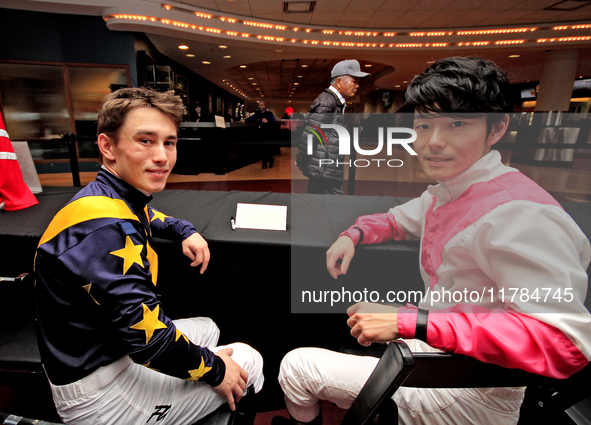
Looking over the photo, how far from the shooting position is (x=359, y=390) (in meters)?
0.79

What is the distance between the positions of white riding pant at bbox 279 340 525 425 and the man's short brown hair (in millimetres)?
847

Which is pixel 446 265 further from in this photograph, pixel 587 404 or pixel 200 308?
pixel 200 308

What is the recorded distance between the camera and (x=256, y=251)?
3.84ft

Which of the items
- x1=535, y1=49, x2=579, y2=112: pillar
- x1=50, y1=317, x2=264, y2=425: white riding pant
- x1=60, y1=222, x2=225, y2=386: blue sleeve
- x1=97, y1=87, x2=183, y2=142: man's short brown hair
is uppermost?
x1=535, y1=49, x2=579, y2=112: pillar

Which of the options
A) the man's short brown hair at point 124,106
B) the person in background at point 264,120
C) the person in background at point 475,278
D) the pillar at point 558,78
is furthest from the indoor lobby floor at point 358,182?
the man's short brown hair at point 124,106

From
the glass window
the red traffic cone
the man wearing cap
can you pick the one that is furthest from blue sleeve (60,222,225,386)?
the glass window

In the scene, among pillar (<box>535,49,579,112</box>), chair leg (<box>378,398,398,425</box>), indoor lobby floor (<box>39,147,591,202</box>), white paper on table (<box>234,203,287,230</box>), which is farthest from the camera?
pillar (<box>535,49,579,112</box>)

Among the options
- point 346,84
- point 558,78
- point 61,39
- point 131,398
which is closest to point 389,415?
point 131,398

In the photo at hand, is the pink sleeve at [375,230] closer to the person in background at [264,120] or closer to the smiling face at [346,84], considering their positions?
the smiling face at [346,84]

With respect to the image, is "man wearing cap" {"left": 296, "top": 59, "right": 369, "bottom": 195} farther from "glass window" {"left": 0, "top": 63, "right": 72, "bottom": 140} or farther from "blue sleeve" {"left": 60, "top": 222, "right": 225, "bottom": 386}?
"glass window" {"left": 0, "top": 63, "right": 72, "bottom": 140}

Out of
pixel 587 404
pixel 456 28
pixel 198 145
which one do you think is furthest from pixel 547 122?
pixel 587 404

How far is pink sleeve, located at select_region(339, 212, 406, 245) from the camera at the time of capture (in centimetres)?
108

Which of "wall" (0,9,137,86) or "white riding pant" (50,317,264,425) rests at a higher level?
"wall" (0,9,137,86)

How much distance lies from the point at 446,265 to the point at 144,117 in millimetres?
949
